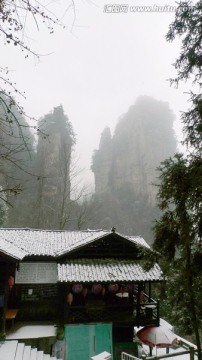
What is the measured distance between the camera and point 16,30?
3.71 m

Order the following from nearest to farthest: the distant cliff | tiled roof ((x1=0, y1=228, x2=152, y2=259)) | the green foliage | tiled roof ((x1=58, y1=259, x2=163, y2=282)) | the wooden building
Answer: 1. the green foliage
2. tiled roof ((x1=58, y1=259, x2=163, y2=282))
3. the wooden building
4. tiled roof ((x1=0, y1=228, x2=152, y2=259))
5. the distant cliff

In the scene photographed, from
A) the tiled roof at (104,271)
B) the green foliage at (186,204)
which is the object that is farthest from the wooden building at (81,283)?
the green foliage at (186,204)

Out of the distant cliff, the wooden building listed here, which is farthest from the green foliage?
the distant cliff

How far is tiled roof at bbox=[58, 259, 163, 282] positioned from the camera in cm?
1536

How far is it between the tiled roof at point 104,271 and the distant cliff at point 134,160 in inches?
1284

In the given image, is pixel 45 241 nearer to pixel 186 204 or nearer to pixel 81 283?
pixel 81 283

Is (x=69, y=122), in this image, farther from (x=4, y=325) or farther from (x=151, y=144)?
(x=4, y=325)

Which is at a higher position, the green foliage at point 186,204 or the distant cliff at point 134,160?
the distant cliff at point 134,160

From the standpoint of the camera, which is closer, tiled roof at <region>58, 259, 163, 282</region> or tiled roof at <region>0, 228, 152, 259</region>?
tiled roof at <region>58, 259, 163, 282</region>

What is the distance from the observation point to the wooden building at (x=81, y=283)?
15555 mm

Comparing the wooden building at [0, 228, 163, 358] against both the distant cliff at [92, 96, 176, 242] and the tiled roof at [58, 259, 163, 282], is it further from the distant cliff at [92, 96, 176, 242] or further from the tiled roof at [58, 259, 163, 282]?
the distant cliff at [92, 96, 176, 242]

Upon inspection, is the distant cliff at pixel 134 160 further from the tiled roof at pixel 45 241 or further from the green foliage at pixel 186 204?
the green foliage at pixel 186 204

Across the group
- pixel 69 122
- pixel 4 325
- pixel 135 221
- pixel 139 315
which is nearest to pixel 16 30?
pixel 4 325

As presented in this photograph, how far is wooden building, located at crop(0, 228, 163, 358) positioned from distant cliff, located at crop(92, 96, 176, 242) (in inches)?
1259
